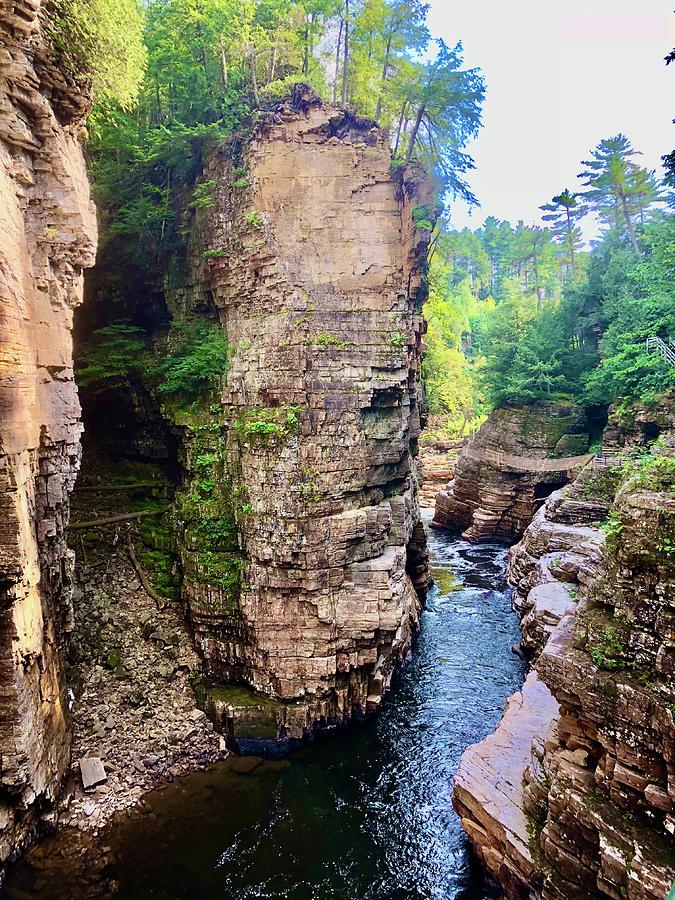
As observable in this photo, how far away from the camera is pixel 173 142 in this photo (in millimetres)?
16578

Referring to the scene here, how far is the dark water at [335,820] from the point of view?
1082cm

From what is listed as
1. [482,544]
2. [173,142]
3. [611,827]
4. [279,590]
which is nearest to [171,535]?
[279,590]

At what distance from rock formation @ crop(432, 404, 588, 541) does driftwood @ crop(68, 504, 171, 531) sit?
20294 mm

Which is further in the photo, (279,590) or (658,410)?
(658,410)

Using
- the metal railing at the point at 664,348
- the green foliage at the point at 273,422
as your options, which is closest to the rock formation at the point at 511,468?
the metal railing at the point at 664,348

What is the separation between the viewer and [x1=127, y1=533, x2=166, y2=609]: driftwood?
16969mm

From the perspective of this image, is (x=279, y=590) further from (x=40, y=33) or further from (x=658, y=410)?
(x=658, y=410)

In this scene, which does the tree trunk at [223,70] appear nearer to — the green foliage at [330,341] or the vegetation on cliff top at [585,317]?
the green foliage at [330,341]

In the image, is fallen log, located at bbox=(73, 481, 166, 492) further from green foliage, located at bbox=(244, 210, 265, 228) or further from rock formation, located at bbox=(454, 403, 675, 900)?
rock formation, located at bbox=(454, 403, 675, 900)

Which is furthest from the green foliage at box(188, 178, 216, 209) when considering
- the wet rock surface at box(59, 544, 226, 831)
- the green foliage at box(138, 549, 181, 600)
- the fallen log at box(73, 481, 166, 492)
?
the wet rock surface at box(59, 544, 226, 831)

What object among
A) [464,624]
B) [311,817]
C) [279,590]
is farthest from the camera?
[464,624]

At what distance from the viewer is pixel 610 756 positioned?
25.8 ft

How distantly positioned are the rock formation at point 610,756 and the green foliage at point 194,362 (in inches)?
486

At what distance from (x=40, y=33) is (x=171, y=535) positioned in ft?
45.0
